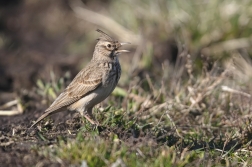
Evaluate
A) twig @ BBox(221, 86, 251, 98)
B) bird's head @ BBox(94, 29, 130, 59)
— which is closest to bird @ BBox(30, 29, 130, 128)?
bird's head @ BBox(94, 29, 130, 59)

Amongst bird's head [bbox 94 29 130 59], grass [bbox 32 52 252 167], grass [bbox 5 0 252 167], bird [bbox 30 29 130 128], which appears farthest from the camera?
bird's head [bbox 94 29 130 59]

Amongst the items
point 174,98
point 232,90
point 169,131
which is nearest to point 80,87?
point 169,131

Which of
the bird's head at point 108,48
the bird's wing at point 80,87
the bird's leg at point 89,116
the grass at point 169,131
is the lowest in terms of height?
the grass at point 169,131

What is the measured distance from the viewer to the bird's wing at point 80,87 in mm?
6637

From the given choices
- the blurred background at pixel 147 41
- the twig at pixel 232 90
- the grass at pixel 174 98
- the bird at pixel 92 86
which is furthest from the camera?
the blurred background at pixel 147 41

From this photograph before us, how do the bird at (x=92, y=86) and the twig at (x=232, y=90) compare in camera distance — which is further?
the twig at (x=232, y=90)

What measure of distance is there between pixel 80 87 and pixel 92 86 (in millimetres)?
255

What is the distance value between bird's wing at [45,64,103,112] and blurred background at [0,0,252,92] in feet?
6.93

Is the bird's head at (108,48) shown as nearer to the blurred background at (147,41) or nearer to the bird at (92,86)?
the bird at (92,86)

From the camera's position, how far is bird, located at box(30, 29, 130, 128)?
6.58 meters

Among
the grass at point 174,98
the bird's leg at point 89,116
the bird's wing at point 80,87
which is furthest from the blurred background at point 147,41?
the bird's leg at point 89,116

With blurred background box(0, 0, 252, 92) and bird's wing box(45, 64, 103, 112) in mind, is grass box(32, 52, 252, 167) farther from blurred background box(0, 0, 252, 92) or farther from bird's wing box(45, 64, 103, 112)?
blurred background box(0, 0, 252, 92)

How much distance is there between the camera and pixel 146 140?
560cm

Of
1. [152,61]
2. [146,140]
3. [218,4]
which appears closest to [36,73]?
[152,61]
